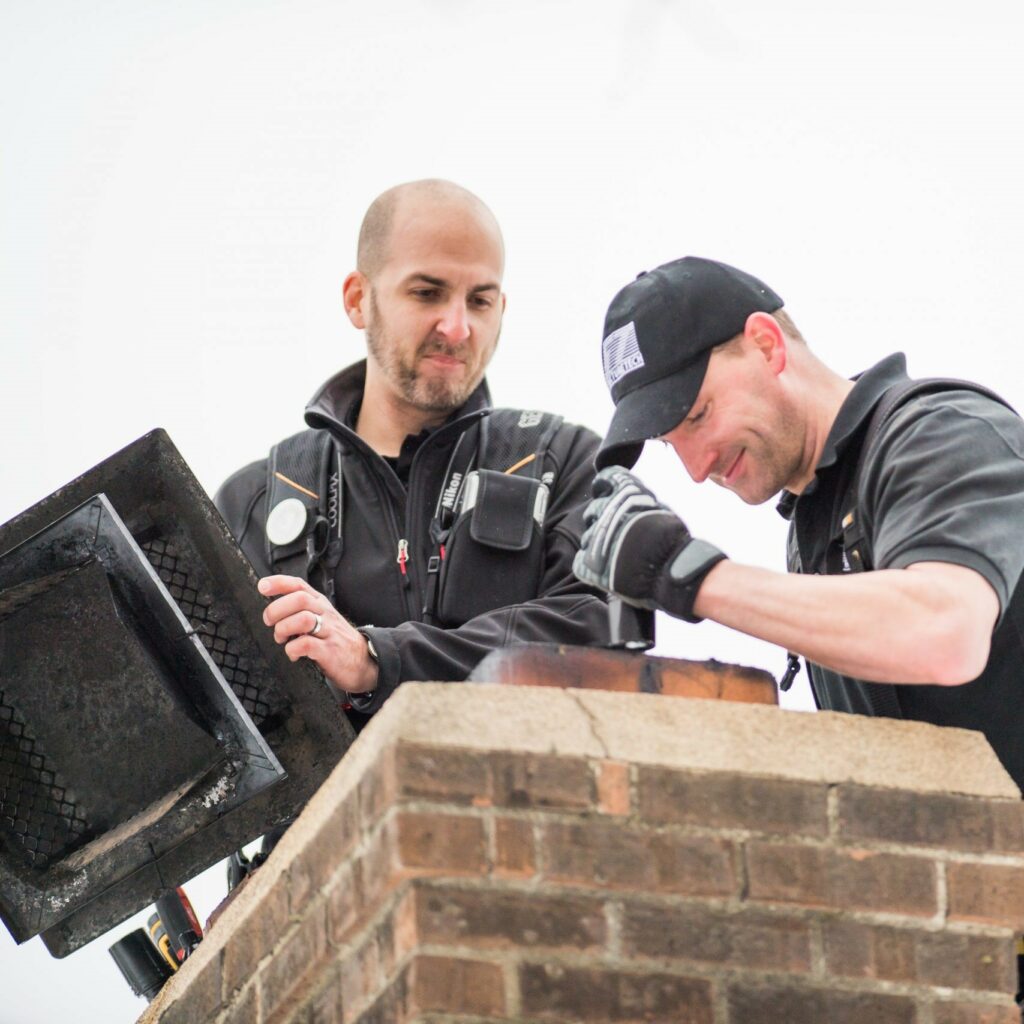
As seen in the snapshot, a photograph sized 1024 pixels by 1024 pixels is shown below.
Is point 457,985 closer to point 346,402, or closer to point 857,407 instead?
point 857,407

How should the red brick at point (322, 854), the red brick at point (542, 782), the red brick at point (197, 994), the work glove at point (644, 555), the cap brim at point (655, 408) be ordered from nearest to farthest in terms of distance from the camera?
the red brick at point (542, 782) → the red brick at point (322, 854) → the work glove at point (644, 555) → the red brick at point (197, 994) → the cap brim at point (655, 408)

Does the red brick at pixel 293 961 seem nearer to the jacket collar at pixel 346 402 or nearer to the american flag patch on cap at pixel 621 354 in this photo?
the american flag patch on cap at pixel 621 354

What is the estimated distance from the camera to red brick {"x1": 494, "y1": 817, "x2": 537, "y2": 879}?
267 centimetres

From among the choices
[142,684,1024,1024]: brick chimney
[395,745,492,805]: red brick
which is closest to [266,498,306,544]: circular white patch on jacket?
[142,684,1024,1024]: brick chimney

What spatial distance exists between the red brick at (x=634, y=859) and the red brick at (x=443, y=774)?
0.39 ft

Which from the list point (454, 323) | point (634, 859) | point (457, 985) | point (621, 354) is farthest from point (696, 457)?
point (457, 985)

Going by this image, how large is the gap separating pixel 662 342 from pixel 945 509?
32.1 inches

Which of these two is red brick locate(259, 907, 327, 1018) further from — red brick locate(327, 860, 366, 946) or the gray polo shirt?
the gray polo shirt

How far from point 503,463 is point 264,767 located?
110cm

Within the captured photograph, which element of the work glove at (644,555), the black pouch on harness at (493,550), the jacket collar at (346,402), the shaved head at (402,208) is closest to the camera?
the work glove at (644,555)

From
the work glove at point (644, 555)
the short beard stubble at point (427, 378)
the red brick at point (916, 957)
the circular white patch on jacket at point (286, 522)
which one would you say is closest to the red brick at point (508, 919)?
the red brick at point (916, 957)

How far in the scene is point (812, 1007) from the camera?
2.71 metres

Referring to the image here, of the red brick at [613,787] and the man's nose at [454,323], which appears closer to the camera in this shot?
the red brick at [613,787]

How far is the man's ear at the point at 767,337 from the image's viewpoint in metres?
3.77
